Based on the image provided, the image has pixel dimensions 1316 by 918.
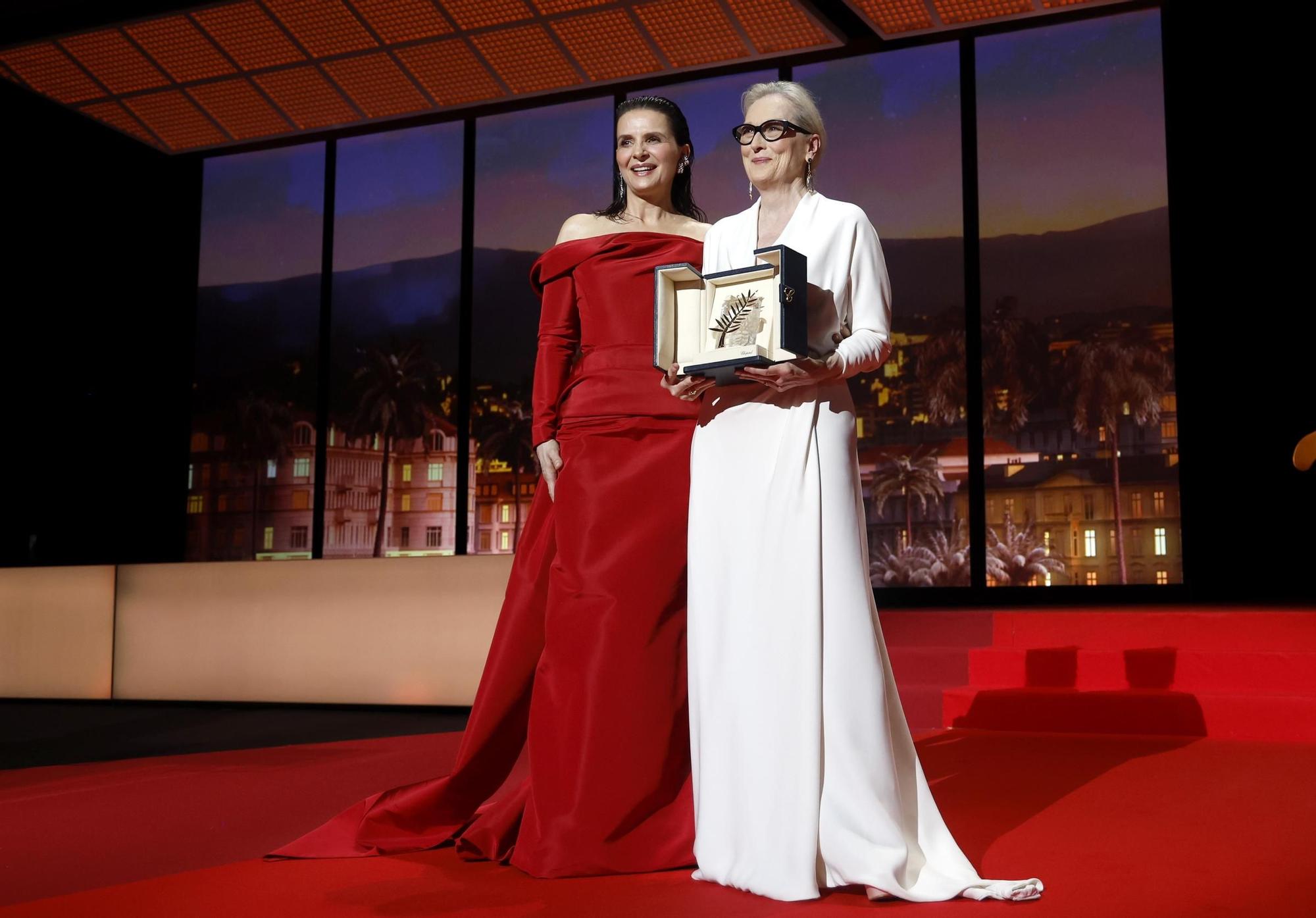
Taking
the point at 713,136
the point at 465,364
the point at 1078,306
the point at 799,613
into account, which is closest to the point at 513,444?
the point at 465,364

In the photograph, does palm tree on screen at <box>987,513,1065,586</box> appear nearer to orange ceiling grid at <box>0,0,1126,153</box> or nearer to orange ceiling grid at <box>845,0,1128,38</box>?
orange ceiling grid at <box>845,0,1128,38</box>

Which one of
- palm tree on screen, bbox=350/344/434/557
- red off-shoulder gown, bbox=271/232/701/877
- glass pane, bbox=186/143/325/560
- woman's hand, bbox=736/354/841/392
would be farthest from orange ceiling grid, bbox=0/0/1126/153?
woman's hand, bbox=736/354/841/392

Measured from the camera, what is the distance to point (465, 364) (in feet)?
29.5

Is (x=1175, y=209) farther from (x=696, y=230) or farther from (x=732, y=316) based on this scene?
(x=732, y=316)

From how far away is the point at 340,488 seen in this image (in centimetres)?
921

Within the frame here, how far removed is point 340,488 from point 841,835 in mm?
7687

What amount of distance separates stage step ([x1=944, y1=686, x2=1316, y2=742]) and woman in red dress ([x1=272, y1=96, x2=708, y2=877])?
96.9 inches

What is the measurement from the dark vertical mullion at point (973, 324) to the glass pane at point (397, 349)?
387 cm

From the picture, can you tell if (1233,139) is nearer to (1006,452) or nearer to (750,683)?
(1006,452)

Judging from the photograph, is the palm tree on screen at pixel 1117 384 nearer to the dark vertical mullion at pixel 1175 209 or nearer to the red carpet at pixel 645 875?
the dark vertical mullion at pixel 1175 209

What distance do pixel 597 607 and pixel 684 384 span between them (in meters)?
0.53

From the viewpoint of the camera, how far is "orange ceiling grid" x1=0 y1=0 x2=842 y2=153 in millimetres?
7410

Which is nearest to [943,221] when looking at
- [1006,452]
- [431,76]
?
[1006,452]

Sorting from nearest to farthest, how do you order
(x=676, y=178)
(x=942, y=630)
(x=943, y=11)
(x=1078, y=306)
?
(x=676, y=178) → (x=942, y=630) → (x=943, y=11) → (x=1078, y=306)
